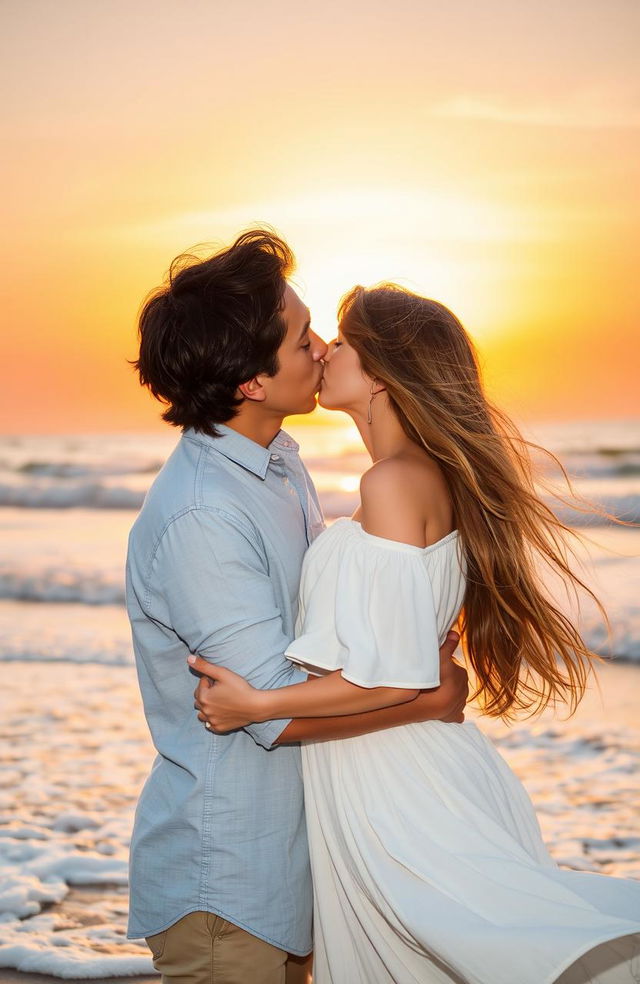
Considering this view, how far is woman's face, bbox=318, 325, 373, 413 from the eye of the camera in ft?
7.98

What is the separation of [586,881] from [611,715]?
451cm

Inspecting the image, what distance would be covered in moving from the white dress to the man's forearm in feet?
0.31

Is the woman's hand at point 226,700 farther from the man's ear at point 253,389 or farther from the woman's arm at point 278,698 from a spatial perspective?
the man's ear at point 253,389

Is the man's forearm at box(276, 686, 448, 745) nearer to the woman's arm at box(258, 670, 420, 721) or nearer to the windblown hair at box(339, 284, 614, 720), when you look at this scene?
the woman's arm at box(258, 670, 420, 721)

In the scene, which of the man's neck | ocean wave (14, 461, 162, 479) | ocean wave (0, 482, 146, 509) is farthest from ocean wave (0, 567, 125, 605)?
ocean wave (14, 461, 162, 479)

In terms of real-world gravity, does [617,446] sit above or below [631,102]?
below

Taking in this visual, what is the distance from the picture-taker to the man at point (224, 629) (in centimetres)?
205

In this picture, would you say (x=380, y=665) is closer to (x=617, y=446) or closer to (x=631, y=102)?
(x=631, y=102)

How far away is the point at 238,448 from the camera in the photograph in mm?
2283

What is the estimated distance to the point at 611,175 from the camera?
11930 mm

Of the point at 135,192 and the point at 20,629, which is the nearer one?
the point at 20,629

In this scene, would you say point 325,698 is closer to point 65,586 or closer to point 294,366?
point 294,366

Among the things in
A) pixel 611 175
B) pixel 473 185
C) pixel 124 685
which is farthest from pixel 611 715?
pixel 611 175

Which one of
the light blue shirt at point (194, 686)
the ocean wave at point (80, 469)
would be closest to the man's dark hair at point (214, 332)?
the light blue shirt at point (194, 686)
